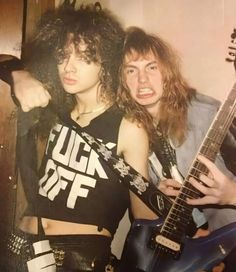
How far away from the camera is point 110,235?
Result: 1365 mm

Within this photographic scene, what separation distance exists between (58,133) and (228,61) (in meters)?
0.56

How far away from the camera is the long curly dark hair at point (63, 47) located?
4.56 ft

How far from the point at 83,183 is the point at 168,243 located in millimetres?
304

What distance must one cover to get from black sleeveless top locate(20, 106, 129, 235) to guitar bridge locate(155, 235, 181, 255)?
133mm

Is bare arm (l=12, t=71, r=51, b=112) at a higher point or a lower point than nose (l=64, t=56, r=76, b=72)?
lower

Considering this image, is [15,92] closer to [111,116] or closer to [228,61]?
[111,116]

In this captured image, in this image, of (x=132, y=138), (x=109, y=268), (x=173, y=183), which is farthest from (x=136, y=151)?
(x=109, y=268)

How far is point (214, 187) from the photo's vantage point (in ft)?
4.39

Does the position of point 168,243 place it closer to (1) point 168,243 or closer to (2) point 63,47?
(1) point 168,243

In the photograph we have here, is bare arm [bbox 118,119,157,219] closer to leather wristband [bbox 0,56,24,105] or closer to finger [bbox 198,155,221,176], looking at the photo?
finger [bbox 198,155,221,176]

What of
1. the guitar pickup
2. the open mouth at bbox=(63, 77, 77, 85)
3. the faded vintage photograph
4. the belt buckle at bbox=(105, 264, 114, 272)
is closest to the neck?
the faded vintage photograph

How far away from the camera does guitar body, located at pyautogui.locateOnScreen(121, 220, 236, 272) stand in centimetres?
131

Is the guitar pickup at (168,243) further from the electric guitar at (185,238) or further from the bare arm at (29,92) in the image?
the bare arm at (29,92)

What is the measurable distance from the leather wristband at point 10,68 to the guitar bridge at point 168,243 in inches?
24.1
